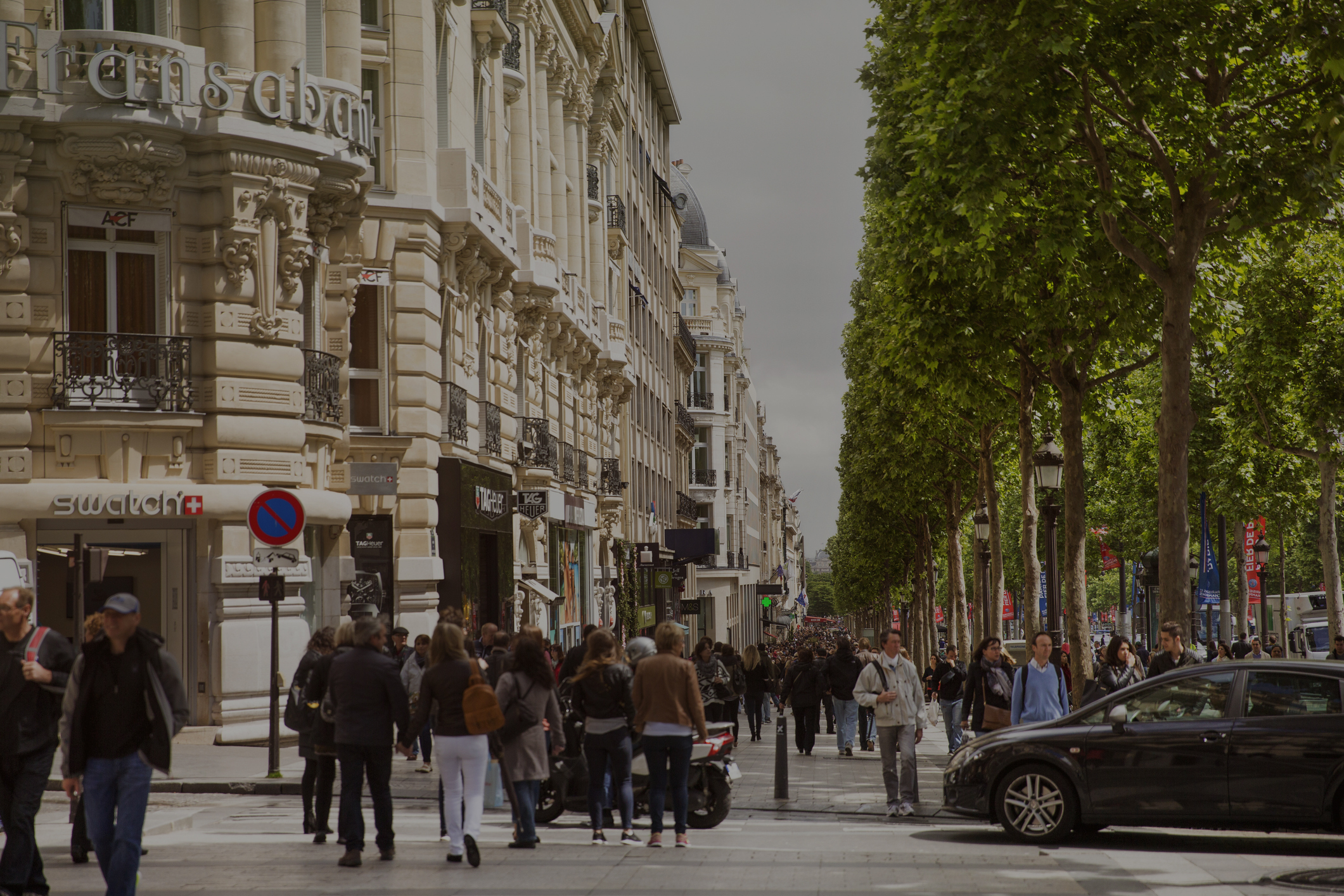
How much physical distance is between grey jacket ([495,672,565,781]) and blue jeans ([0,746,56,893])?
11.8ft

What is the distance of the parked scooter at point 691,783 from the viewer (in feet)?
45.3

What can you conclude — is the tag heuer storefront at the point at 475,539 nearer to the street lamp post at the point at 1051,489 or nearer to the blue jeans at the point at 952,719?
the blue jeans at the point at 952,719

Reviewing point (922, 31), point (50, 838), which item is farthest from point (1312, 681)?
point (922, 31)

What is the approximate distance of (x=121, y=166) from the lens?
19.4 m

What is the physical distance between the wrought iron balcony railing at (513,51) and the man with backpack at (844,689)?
1530cm

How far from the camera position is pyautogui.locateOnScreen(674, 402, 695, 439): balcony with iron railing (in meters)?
69.2

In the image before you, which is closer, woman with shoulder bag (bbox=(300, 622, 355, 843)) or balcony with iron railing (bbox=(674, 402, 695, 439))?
woman with shoulder bag (bbox=(300, 622, 355, 843))

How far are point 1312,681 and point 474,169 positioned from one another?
18.8 m

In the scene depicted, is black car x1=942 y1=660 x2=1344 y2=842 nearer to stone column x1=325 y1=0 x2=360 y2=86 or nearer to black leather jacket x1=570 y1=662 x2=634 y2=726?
black leather jacket x1=570 y1=662 x2=634 y2=726

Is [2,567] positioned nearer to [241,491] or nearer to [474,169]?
[241,491]

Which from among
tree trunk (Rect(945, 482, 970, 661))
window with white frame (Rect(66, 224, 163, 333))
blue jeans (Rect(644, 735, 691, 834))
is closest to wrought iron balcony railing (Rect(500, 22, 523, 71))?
window with white frame (Rect(66, 224, 163, 333))

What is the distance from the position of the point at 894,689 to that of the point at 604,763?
4.03 m

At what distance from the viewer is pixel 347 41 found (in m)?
22.9

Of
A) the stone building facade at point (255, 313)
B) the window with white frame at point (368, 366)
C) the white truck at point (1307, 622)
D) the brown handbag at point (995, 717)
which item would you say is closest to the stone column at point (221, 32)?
the stone building facade at point (255, 313)
